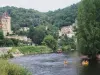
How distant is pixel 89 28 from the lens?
60875 millimetres

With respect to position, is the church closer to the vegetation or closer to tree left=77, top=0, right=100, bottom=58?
the vegetation

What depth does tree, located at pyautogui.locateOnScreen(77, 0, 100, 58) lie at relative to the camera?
59.2 meters

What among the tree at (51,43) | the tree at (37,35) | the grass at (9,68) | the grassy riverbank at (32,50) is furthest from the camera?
the tree at (37,35)

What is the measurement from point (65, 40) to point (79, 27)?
209 feet

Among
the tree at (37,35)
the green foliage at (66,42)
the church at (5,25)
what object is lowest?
the green foliage at (66,42)

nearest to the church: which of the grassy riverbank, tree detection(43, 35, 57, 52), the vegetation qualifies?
the vegetation

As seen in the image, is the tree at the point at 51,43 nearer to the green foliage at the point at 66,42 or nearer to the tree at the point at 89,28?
the green foliage at the point at 66,42

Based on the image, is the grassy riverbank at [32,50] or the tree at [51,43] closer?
the grassy riverbank at [32,50]

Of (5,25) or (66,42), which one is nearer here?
(66,42)

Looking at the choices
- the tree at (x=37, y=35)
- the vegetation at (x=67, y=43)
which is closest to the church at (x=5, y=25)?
the tree at (x=37, y=35)

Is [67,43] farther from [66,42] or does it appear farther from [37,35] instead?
[37,35]

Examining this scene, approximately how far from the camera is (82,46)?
60.2 m

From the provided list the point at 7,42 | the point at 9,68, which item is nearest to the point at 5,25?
the point at 7,42

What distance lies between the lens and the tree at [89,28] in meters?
59.2
